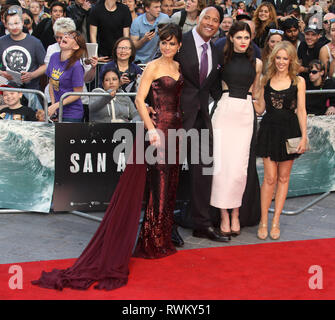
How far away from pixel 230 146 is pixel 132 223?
1.37 metres

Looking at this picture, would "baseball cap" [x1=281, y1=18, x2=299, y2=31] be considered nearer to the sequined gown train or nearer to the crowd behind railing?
the crowd behind railing

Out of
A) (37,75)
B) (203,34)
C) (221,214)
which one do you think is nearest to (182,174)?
(221,214)

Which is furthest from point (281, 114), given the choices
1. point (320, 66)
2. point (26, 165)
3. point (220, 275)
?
point (26, 165)

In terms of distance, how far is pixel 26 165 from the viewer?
6.74m

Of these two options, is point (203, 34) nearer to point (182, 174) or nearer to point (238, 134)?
point (238, 134)

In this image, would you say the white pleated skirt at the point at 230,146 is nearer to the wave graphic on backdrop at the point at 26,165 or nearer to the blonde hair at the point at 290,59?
the blonde hair at the point at 290,59

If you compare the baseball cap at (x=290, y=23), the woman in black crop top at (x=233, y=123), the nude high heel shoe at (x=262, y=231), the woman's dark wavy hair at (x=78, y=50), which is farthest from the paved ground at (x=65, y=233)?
the baseball cap at (x=290, y=23)

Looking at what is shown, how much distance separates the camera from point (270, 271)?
5.25m

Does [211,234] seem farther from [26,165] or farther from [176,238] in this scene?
[26,165]

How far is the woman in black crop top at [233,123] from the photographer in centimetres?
597

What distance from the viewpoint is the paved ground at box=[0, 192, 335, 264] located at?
5660 millimetres

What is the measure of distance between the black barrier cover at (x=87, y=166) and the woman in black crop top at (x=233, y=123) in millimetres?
640
